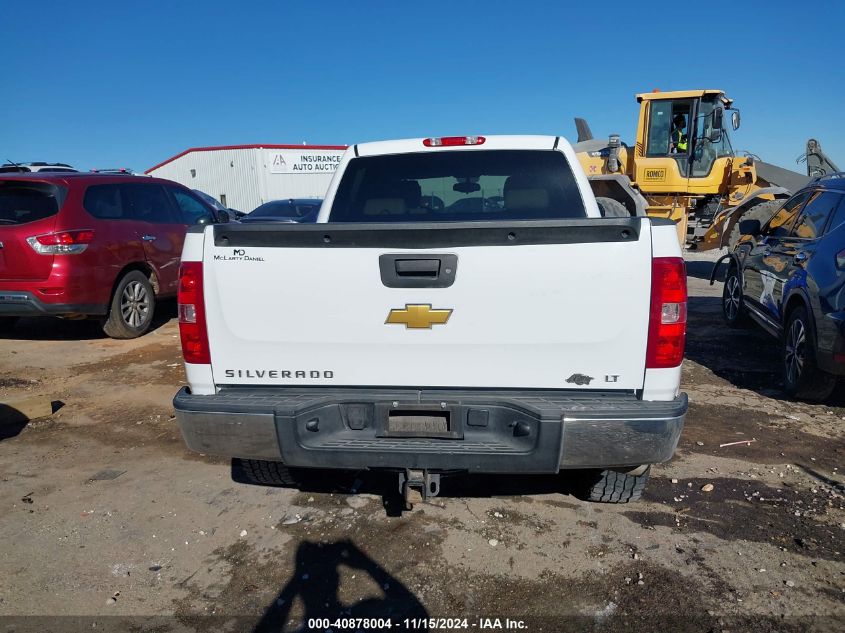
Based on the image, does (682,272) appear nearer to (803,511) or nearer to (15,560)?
(803,511)

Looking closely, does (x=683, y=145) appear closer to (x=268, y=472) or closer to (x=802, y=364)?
(x=802, y=364)

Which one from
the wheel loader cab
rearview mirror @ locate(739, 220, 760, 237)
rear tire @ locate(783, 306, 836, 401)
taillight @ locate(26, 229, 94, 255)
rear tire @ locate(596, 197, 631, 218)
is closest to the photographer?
rear tire @ locate(783, 306, 836, 401)

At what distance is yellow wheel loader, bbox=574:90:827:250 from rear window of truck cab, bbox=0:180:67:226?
999 centimetres

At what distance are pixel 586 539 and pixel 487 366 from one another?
113cm

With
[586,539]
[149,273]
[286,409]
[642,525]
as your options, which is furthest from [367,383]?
[149,273]

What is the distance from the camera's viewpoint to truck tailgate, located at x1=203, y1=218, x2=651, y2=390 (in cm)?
253

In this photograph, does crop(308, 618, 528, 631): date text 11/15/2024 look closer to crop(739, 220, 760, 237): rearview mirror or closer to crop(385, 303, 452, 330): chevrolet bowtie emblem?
crop(385, 303, 452, 330): chevrolet bowtie emblem

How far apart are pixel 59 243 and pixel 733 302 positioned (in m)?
7.85

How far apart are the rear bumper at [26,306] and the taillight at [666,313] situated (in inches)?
238

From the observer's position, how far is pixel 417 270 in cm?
261

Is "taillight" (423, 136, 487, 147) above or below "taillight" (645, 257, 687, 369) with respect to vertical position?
above

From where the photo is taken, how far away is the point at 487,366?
104 inches

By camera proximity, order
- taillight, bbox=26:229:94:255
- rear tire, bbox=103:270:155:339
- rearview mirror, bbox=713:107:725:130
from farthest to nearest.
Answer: rearview mirror, bbox=713:107:725:130 → rear tire, bbox=103:270:155:339 → taillight, bbox=26:229:94:255

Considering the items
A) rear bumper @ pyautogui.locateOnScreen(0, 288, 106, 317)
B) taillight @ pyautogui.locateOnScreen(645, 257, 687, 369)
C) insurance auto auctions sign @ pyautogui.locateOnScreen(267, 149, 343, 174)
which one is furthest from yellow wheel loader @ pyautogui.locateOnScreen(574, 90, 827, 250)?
insurance auto auctions sign @ pyautogui.locateOnScreen(267, 149, 343, 174)
